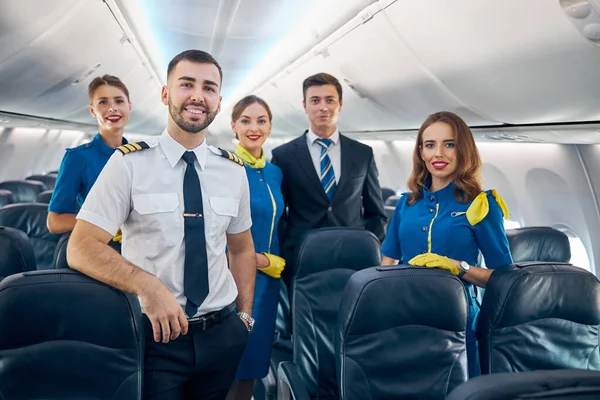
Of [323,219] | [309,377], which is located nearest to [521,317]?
[309,377]

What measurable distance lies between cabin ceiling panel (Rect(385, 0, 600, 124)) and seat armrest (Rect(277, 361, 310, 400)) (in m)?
1.98

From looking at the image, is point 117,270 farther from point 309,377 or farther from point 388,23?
point 388,23

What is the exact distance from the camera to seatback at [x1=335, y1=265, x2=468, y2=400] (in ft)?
7.36

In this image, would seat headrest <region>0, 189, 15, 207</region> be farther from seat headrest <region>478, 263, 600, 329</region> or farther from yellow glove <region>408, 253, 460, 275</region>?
seat headrest <region>478, 263, 600, 329</region>

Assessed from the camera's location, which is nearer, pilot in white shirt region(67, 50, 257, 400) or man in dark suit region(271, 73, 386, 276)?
pilot in white shirt region(67, 50, 257, 400)

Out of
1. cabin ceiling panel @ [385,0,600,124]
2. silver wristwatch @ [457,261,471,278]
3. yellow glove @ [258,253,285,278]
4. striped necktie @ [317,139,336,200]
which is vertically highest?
cabin ceiling panel @ [385,0,600,124]

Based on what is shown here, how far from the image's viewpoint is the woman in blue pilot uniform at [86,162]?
11.1ft

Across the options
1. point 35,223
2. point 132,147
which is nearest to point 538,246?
point 132,147

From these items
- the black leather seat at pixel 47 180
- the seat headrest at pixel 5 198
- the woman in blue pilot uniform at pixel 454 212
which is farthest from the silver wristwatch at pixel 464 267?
the black leather seat at pixel 47 180

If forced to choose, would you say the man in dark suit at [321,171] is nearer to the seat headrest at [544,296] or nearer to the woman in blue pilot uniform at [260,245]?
the woman in blue pilot uniform at [260,245]

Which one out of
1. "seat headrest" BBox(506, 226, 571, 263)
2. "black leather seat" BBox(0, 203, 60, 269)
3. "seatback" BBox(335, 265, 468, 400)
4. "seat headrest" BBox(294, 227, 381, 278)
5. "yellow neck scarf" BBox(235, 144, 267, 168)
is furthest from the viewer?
"black leather seat" BBox(0, 203, 60, 269)

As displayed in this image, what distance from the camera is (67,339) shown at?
1.88 metres

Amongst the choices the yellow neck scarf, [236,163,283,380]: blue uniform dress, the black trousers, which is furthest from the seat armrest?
the yellow neck scarf

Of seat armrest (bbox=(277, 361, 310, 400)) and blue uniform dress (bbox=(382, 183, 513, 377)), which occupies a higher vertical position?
blue uniform dress (bbox=(382, 183, 513, 377))
